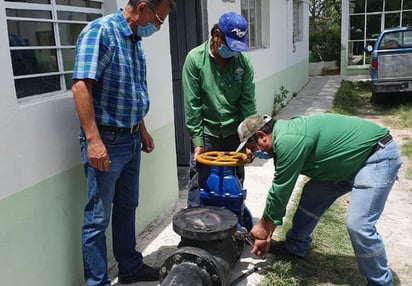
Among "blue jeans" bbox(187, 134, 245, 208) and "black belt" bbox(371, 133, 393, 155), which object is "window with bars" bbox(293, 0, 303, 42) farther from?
"black belt" bbox(371, 133, 393, 155)

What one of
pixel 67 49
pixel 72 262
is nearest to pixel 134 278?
pixel 72 262

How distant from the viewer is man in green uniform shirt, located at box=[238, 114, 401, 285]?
9.20ft

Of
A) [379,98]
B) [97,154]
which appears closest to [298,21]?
[379,98]

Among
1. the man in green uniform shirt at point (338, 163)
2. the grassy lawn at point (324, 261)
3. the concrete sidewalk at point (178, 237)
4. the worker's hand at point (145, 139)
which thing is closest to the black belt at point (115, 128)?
the worker's hand at point (145, 139)

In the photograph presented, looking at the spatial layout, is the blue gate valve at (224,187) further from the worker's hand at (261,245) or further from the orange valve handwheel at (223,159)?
the worker's hand at (261,245)

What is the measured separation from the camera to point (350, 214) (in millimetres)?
2908

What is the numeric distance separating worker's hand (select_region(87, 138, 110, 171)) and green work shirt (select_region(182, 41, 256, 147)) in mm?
1107

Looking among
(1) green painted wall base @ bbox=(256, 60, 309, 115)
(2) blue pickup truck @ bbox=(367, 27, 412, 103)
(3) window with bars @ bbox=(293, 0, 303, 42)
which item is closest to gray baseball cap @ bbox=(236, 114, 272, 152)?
(1) green painted wall base @ bbox=(256, 60, 309, 115)

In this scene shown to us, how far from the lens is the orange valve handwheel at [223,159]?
3023mm

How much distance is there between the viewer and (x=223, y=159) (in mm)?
3111

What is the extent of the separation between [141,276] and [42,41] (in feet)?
5.88

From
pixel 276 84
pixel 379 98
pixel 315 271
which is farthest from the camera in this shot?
pixel 379 98

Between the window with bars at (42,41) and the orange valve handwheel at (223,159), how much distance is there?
3.55 feet

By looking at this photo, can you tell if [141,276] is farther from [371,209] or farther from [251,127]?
[371,209]
